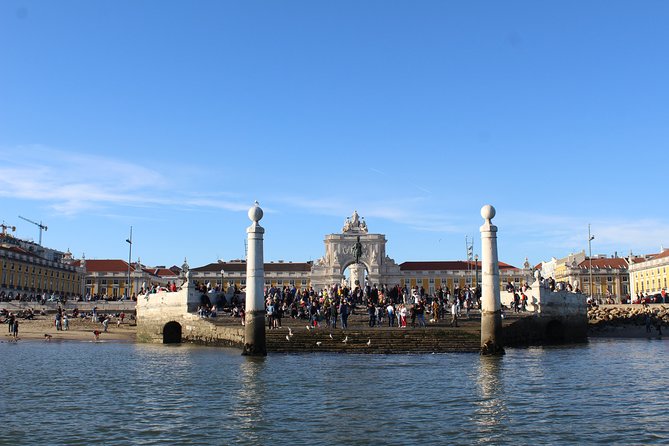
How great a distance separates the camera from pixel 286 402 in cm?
1647

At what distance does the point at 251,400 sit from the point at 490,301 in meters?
13.2

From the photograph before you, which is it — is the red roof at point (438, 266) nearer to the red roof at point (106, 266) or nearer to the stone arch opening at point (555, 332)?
the red roof at point (106, 266)

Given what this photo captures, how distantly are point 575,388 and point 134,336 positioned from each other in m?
36.7

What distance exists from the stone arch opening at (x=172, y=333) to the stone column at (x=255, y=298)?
14713mm

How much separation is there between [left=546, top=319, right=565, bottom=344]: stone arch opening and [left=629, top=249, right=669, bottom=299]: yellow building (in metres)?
62.0

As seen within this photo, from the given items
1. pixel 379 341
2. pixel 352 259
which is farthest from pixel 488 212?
pixel 352 259

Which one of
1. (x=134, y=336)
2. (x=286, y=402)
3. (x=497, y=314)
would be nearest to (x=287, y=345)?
(x=497, y=314)

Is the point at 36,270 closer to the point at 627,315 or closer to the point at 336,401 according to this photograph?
the point at 627,315

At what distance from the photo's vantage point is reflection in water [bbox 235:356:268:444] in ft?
43.7

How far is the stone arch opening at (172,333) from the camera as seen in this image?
41.5 metres

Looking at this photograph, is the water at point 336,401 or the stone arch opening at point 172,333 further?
the stone arch opening at point 172,333

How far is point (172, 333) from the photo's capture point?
42.1m

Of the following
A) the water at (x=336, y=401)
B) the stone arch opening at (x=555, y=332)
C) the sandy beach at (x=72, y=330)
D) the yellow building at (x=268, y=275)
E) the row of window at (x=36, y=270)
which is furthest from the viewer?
the yellow building at (x=268, y=275)

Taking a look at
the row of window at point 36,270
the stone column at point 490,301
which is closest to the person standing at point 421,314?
the stone column at point 490,301
